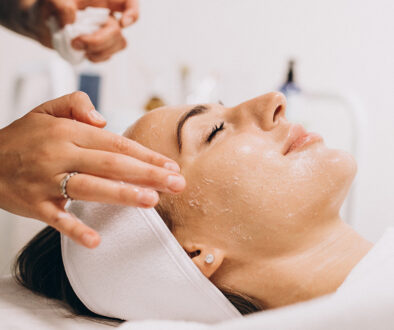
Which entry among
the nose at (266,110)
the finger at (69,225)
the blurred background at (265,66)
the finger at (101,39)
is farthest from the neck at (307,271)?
the blurred background at (265,66)

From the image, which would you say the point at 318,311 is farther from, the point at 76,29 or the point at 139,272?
the point at 76,29

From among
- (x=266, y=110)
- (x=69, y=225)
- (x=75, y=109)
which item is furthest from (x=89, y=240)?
(x=266, y=110)

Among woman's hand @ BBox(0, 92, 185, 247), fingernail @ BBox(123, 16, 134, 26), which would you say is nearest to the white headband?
woman's hand @ BBox(0, 92, 185, 247)

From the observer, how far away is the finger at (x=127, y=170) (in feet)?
2.25

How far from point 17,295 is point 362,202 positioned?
160 cm

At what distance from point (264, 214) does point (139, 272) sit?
282mm

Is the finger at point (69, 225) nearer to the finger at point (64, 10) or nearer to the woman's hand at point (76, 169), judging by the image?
the woman's hand at point (76, 169)

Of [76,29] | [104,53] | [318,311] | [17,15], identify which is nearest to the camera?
[318,311]

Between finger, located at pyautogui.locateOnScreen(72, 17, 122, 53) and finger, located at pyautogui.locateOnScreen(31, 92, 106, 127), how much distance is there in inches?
6.1

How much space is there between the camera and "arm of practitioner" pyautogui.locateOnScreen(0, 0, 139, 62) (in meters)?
0.78

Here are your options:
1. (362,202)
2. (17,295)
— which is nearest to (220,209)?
(17,295)

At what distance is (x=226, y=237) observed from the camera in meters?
0.85

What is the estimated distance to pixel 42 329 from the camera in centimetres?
82

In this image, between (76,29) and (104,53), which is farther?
(104,53)
